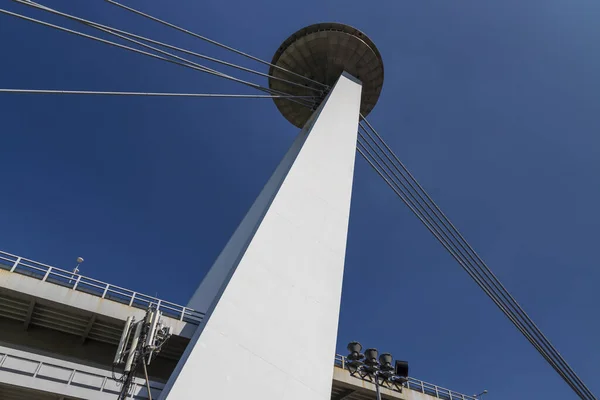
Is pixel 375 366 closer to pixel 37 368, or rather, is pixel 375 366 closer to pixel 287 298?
pixel 287 298

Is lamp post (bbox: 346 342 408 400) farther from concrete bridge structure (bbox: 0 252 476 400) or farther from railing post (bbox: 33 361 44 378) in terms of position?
railing post (bbox: 33 361 44 378)

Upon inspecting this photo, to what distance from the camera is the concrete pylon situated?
225 inches

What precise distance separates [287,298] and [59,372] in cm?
754

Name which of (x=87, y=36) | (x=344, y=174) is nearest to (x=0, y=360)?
(x=87, y=36)

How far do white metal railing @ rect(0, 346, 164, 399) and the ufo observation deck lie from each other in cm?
1428

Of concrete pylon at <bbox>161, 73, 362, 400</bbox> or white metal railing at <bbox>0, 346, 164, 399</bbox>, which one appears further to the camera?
white metal railing at <bbox>0, 346, 164, 399</bbox>

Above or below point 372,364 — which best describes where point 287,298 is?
below

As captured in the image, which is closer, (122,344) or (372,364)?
(122,344)

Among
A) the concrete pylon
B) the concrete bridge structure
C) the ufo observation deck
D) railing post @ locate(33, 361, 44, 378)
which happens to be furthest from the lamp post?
the ufo observation deck

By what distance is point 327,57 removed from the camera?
19438mm

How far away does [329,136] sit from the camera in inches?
462

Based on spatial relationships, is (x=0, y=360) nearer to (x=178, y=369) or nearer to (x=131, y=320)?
(x=131, y=320)

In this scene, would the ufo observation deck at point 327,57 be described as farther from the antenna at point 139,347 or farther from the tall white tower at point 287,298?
the antenna at point 139,347

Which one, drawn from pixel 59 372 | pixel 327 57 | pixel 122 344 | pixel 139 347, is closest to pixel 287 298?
pixel 139 347
